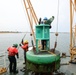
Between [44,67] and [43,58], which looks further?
[44,67]

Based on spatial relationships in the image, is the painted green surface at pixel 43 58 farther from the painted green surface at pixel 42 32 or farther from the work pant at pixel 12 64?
the work pant at pixel 12 64

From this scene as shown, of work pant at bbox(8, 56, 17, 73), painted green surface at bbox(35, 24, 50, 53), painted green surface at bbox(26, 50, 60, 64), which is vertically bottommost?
work pant at bbox(8, 56, 17, 73)

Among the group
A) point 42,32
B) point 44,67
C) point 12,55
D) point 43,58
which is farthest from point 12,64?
point 42,32

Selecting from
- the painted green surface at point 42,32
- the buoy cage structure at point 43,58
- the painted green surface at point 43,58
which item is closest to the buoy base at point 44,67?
the buoy cage structure at point 43,58

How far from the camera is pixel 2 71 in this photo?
41.5ft

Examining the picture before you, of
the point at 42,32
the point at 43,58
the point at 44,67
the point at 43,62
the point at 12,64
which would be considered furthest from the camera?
the point at 12,64

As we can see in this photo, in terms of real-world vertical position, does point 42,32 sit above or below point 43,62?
above

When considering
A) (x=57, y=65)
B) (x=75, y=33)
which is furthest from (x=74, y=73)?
(x=75, y=33)

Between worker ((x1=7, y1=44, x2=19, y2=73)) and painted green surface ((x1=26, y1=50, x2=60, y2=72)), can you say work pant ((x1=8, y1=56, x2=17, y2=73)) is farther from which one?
painted green surface ((x1=26, y1=50, x2=60, y2=72))

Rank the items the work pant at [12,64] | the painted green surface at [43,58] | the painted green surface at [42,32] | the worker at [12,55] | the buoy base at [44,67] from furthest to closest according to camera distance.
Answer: the work pant at [12,64] < the worker at [12,55] < the painted green surface at [42,32] < the buoy base at [44,67] < the painted green surface at [43,58]

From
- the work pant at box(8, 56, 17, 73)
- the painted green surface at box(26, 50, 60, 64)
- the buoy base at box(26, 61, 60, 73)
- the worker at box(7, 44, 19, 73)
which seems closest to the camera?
the painted green surface at box(26, 50, 60, 64)

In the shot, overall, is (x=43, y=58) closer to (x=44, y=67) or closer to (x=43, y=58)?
(x=43, y=58)

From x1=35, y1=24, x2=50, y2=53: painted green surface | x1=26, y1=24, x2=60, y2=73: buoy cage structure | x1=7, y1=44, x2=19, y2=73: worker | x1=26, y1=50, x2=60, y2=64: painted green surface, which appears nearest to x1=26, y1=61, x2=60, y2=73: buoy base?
x1=26, y1=24, x2=60, y2=73: buoy cage structure

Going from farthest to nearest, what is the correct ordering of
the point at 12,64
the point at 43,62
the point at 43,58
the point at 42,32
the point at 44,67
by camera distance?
the point at 12,64
the point at 42,32
the point at 44,67
the point at 43,62
the point at 43,58
